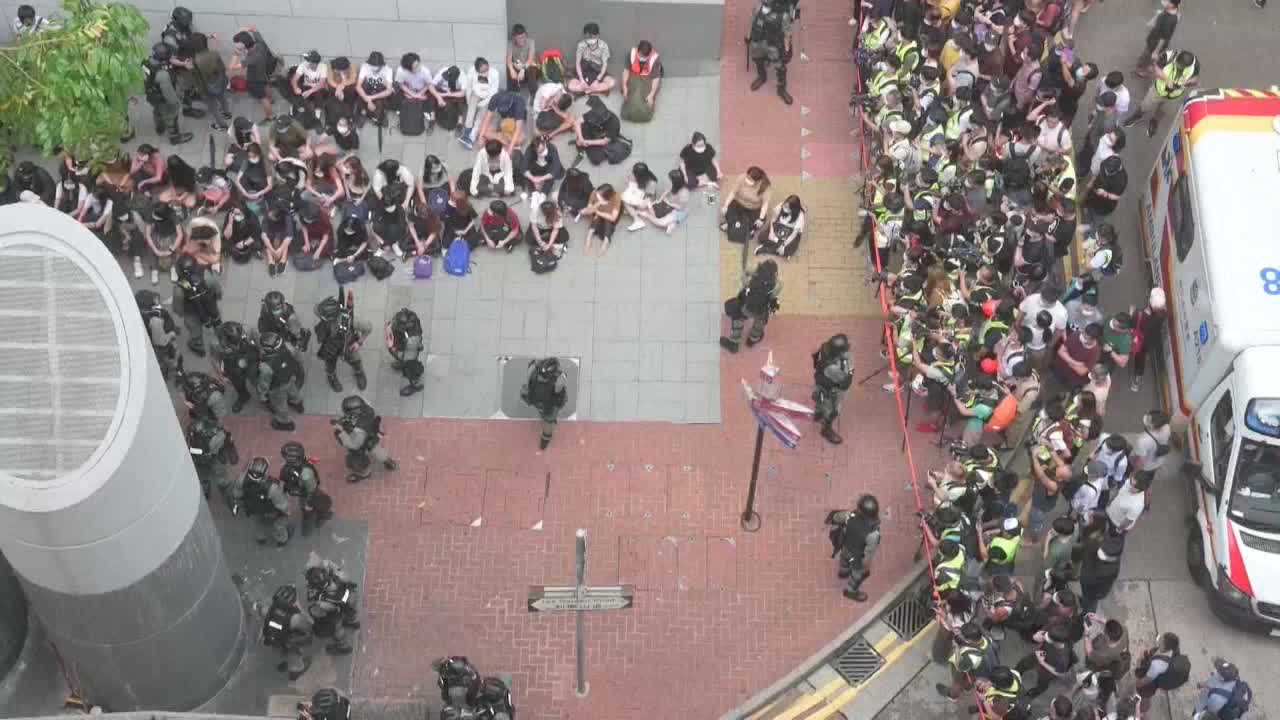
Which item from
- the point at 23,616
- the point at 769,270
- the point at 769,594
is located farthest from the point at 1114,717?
the point at 23,616

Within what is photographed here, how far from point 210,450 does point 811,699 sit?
730 centimetres

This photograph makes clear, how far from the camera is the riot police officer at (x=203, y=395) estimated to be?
17922 mm

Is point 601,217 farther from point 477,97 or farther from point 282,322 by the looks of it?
point 282,322

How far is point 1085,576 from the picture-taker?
16984mm

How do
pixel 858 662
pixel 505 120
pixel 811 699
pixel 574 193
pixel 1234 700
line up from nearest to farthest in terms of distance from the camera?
pixel 1234 700
pixel 811 699
pixel 858 662
pixel 574 193
pixel 505 120

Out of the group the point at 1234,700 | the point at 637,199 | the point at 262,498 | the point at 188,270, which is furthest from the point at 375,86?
the point at 1234,700

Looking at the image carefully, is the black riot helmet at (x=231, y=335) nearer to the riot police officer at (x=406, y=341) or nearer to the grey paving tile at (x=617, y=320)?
the riot police officer at (x=406, y=341)

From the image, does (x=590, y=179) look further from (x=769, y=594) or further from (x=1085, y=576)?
(x=1085, y=576)

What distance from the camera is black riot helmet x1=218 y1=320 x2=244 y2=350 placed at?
717 inches

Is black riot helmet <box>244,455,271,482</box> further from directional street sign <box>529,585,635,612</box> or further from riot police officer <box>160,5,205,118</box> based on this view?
riot police officer <box>160,5,205,118</box>

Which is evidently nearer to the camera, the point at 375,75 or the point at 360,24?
the point at 375,75

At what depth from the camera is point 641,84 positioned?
22000mm

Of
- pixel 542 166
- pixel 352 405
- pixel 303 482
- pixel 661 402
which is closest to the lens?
pixel 303 482

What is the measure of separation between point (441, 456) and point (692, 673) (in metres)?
4.14
